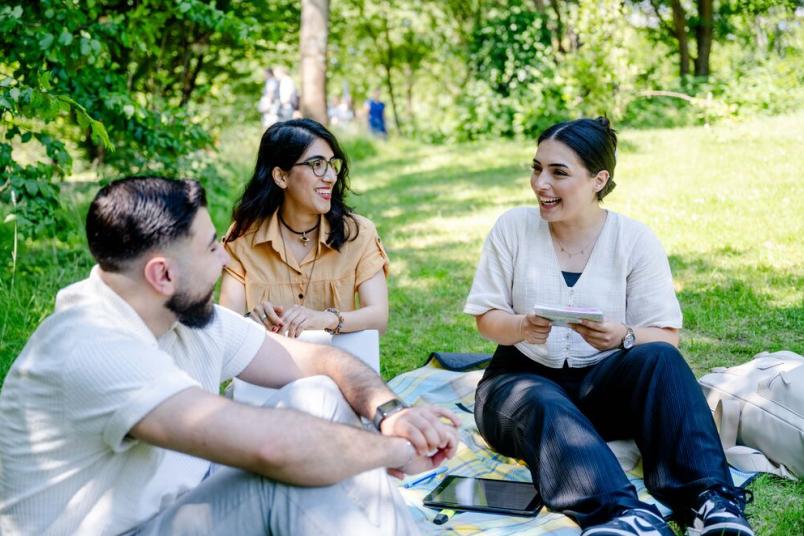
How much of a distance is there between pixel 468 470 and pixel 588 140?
1.48 meters

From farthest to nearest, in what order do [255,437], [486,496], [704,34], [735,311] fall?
[704,34] < [735,311] < [486,496] < [255,437]

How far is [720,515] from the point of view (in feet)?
8.81

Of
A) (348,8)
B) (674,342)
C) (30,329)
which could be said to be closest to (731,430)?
(674,342)

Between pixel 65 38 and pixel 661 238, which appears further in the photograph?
pixel 661 238

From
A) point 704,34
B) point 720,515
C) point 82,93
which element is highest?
point 704,34

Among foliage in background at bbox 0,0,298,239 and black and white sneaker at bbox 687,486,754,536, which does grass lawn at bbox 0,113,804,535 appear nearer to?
black and white sneaker at bbox 687,486,754,536

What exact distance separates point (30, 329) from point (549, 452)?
11.2 ft

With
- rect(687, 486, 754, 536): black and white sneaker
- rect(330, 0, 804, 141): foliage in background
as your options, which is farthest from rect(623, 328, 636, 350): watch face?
rect(330, 0, 804, 141): foliage in background

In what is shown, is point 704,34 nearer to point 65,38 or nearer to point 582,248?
point 65,38

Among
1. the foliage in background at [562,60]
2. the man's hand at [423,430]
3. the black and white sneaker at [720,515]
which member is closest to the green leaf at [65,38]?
the man's hand at [423,430]

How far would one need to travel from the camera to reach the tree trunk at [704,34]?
19203 millimetres

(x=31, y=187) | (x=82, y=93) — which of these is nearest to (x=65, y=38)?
(x=82, y=93)

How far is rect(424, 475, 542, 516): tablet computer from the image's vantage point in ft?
10.0

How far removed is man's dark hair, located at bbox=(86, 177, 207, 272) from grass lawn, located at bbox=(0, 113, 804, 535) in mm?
2252
